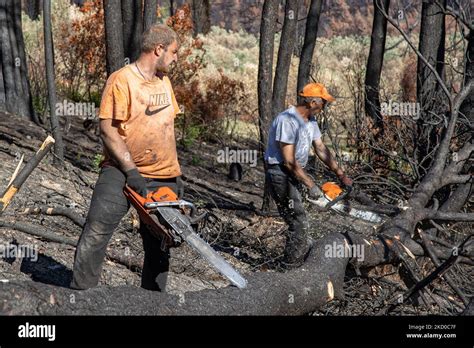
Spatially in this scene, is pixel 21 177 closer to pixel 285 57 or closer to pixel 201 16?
pixel 285 57

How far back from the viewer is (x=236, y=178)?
1345 centimetres

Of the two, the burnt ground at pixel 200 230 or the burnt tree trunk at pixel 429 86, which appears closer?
the burnt ground at pixel 200 230

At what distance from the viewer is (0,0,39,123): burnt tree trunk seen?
13.0m

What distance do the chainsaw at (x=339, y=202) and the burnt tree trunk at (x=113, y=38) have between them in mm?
3993

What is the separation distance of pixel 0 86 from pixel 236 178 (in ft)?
12.7

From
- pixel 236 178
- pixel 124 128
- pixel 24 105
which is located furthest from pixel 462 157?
pixel 24 105

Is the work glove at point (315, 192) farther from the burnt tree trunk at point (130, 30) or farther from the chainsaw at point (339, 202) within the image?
the burnt tree trunk at point (130, 30)

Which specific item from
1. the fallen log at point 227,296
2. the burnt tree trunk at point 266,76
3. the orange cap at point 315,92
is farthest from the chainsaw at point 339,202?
the burnt tree trunk at point 266,76

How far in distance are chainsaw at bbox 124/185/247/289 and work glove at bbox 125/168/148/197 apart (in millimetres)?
32

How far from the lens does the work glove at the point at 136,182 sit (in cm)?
554

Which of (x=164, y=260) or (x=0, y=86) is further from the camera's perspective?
(x=0, y=86)

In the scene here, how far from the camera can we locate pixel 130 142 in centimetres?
577

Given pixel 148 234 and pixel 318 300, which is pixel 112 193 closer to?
pixel 148 234
